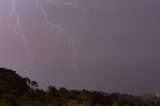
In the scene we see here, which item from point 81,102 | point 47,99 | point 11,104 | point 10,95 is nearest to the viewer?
point 11,104

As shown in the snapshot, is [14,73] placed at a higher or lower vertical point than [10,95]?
higher

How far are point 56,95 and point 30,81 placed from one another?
4.98 meters

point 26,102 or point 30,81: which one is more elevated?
point 30,81

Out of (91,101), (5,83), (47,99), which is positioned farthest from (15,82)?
(91,101)

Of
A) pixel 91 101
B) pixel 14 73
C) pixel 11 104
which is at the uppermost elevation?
pixel 14 73

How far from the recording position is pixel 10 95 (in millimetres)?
47656

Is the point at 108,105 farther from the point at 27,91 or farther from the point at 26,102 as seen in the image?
the point at 26,102

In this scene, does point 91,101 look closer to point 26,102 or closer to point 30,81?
point 30,81

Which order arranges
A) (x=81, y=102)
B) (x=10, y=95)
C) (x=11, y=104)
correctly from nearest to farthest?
1. (x=11, y=104)
2. (x=10, y=95)
3. (x=81, y=102)

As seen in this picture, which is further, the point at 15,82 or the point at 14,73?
the point at 14,73

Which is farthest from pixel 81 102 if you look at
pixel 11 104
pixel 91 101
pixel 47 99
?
pixel 11 104

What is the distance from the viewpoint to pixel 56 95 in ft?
185

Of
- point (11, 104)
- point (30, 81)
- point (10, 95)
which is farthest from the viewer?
point (30, 81)

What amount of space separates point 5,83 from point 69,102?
26.0ft
